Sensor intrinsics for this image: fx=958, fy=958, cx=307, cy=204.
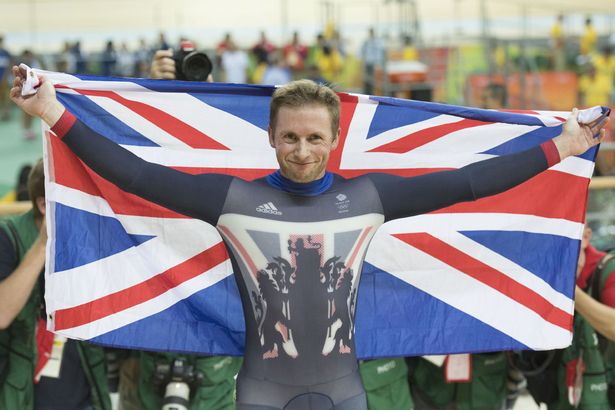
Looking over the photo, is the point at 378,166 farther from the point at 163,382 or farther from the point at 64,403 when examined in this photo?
the point at 64,403

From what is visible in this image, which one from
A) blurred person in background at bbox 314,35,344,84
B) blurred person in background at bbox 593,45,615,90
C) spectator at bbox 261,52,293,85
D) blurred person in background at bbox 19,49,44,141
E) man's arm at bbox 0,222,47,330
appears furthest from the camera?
blurred person in background at bbox 314,35,344,84

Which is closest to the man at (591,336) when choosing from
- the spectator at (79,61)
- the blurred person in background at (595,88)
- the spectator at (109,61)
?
the blurred person in background at (595,88)

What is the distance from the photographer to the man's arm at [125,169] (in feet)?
9.86

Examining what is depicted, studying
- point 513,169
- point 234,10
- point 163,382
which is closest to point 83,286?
point 163,382

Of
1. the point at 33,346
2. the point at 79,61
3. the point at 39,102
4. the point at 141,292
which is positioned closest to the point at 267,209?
the point at 39,102

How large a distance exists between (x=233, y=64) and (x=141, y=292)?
1612 cm

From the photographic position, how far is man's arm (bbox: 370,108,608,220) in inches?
125

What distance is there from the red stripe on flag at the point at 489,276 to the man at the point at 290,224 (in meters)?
0.91

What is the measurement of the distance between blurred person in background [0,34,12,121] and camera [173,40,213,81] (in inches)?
613

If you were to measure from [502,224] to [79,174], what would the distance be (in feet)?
5.82

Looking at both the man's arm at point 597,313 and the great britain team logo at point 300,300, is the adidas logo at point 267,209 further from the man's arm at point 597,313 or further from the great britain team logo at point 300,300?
the man's arm at point 597,313

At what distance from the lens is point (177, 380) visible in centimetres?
444

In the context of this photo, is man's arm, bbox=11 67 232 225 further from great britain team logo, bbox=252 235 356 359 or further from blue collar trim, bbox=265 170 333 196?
great britain team logo, bbox=252 235 356 359

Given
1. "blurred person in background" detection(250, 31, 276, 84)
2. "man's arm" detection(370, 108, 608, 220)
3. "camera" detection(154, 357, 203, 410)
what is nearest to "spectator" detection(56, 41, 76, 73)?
"blurred person in background" detection(250, 31, 276, 84)
